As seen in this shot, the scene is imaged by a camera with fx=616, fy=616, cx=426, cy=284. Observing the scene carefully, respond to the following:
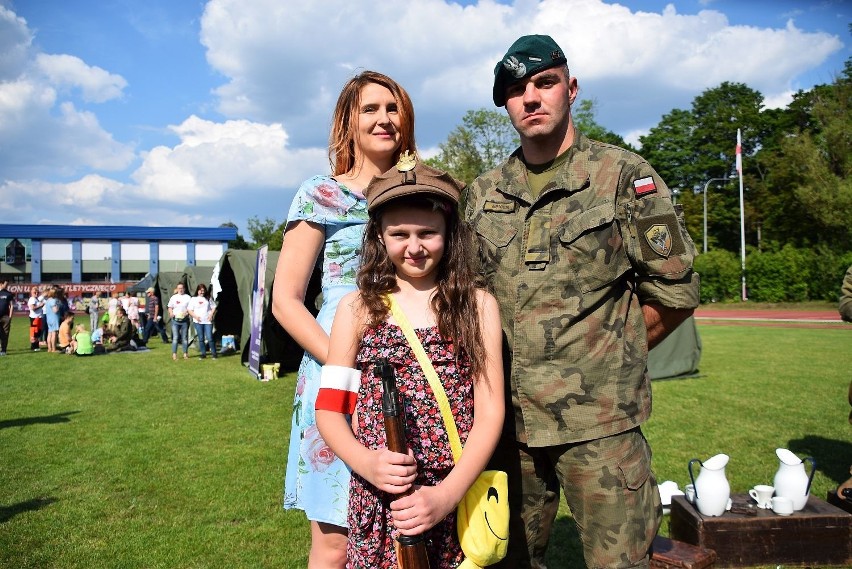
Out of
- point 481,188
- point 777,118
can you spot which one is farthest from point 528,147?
point 777,118

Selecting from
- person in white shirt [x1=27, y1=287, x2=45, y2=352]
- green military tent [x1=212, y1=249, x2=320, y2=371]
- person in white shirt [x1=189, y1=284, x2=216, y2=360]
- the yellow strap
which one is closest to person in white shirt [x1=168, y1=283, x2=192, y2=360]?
person in white shirt [x1=189, y1=284, x2=216, y2=360]

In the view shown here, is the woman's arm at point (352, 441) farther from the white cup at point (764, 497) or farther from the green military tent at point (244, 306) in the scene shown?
the green military tent at point (244, 306)

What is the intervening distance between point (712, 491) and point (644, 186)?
2.60 metres

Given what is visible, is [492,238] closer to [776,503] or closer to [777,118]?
[776,503]

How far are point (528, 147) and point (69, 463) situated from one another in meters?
6.33

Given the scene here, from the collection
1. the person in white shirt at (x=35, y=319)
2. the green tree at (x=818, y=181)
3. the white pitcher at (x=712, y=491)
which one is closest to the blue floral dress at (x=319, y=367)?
the white pitcher at (x=712, y=491)

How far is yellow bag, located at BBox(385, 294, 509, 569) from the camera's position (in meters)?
1.82

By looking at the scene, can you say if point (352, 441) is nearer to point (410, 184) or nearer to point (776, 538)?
point (410, 184)

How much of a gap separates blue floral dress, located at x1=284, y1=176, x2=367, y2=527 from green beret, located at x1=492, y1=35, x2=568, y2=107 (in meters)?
0.74

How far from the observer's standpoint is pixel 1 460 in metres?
6.64

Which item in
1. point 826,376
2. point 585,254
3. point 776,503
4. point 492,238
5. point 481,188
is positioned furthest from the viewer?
point 826,376

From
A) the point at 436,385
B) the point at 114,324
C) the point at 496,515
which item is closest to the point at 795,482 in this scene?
the point at 496,515

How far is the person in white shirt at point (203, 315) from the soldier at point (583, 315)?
14798 mm

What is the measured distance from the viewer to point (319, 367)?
219 centimetres
